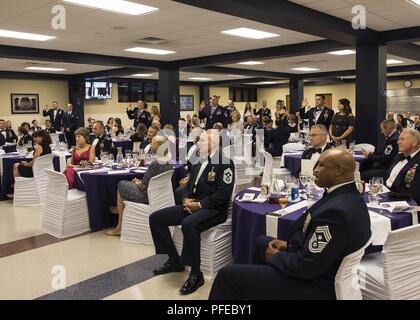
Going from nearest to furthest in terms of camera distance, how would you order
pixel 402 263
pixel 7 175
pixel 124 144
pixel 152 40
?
pixel 402 263
pixel 7 175
pixel 152 40
pixel 124 144

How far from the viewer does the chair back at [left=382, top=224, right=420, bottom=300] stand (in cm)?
227

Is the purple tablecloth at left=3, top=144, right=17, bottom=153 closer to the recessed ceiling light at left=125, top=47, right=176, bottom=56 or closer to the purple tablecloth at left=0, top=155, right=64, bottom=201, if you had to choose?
the purple tablecloth at left=0, top=155, right=64, bottom=201

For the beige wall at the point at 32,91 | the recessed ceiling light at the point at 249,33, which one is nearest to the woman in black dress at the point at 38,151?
the recessed ceiling light at the point at 249,33

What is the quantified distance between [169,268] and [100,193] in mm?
1772

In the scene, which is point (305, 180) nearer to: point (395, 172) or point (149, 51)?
point (395, 172)

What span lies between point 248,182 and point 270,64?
274 inches

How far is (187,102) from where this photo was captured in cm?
2094

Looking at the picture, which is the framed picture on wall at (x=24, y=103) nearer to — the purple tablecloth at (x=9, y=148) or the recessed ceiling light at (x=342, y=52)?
the purple tablecloth at (x=9, y=148)

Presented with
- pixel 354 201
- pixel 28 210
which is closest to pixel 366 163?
pixel 354 201

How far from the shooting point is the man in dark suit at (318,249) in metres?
2.05

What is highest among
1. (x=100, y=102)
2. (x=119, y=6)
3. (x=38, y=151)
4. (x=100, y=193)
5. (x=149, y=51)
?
(x=149, y=51)

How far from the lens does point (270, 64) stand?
13562mm

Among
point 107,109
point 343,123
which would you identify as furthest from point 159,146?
point 107,109
